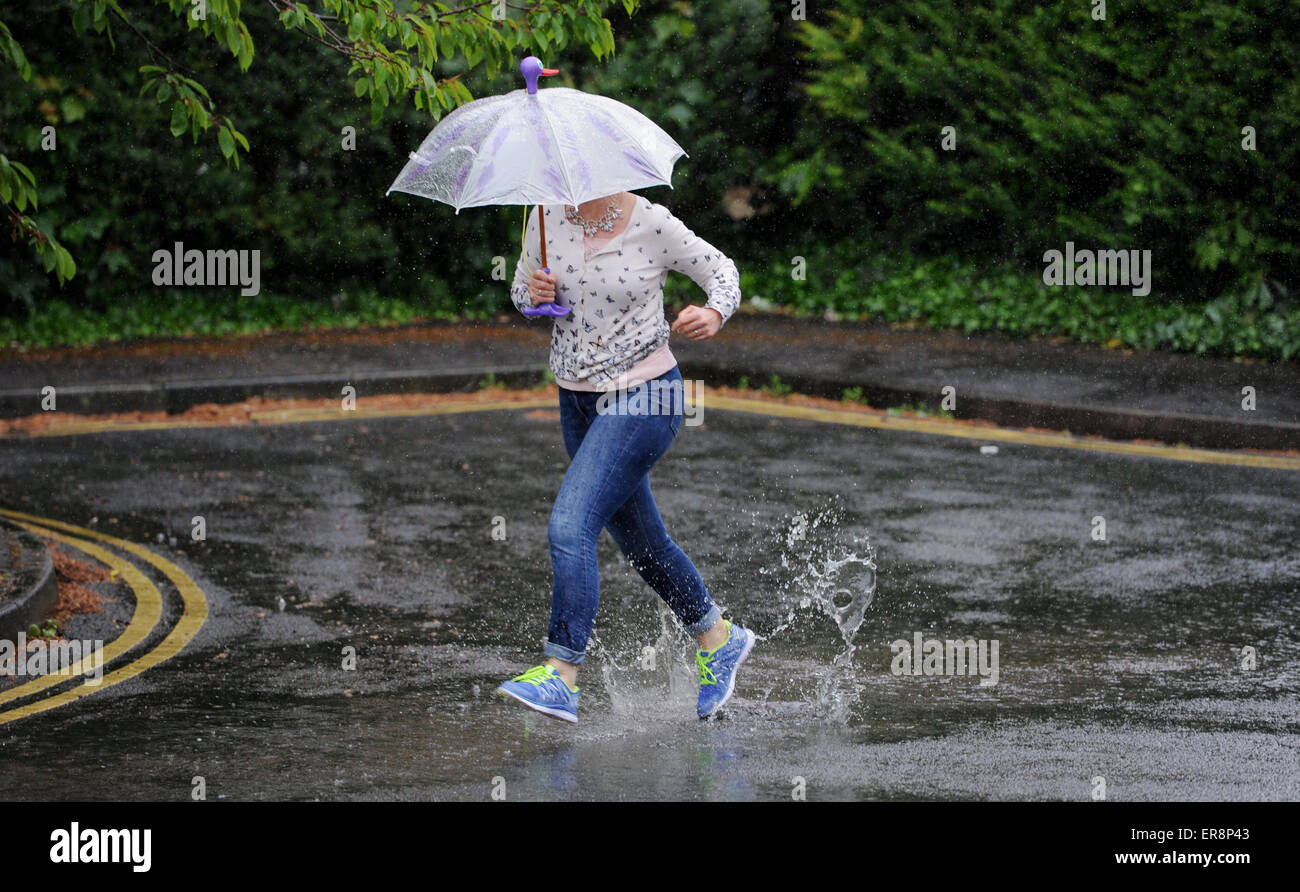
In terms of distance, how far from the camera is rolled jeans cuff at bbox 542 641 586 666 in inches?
217

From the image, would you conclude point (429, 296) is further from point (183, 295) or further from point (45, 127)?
point (45, 127)

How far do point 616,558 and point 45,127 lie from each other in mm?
8349

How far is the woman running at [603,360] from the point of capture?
547cm

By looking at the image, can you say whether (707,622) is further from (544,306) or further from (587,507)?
(544,306)

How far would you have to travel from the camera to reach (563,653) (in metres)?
5.52

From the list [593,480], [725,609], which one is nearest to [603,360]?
[593,480]

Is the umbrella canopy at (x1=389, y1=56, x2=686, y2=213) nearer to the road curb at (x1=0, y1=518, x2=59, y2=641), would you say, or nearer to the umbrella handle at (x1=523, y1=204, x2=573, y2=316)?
the umbrella handle at (x1=523, y1=204, x2=573, y2=316)

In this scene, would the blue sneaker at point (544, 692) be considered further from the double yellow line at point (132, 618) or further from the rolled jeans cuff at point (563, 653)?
the double yellow line at point (132, 618)

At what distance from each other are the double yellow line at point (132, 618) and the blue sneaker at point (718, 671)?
2047 millimetres

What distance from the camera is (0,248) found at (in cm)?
1472

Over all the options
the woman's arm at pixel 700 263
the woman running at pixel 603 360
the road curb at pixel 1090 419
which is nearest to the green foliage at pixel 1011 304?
the road curb at pixel 1090 419

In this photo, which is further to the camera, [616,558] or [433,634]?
[616,558]
